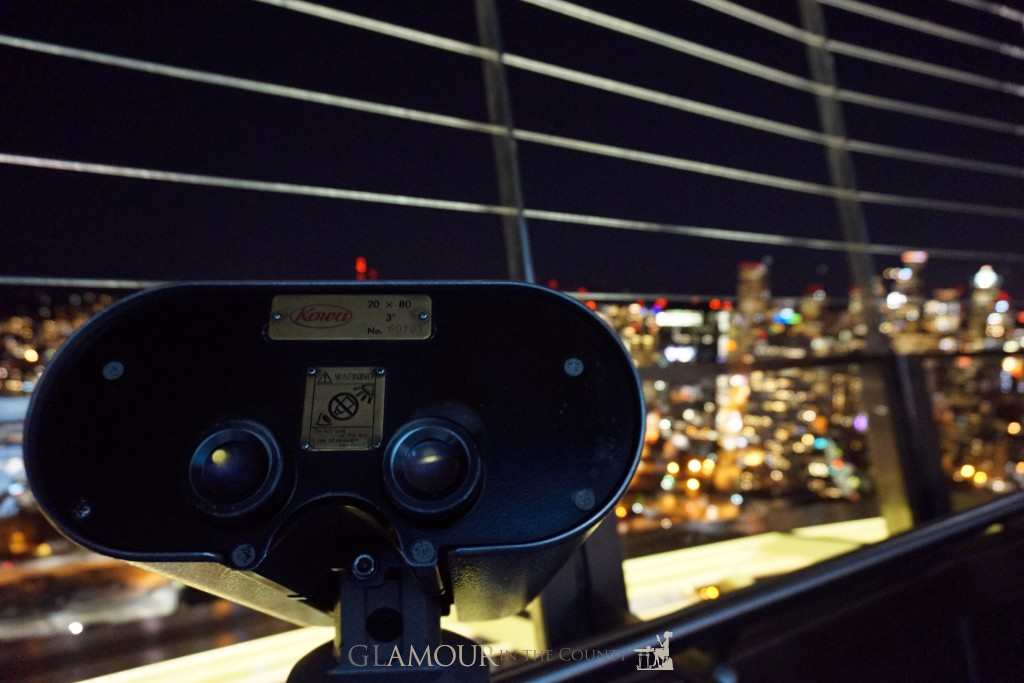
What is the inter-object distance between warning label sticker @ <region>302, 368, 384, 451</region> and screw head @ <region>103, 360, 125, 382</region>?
13 centimetres

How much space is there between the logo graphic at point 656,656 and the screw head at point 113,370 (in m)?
0.55

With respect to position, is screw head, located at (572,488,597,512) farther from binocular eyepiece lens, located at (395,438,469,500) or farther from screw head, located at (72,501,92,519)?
screw head, located at (72,501,92,519)

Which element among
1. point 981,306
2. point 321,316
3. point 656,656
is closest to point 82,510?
point 321,316

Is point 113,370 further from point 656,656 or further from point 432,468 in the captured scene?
point 656,656

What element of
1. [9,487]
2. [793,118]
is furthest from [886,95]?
[9,487]

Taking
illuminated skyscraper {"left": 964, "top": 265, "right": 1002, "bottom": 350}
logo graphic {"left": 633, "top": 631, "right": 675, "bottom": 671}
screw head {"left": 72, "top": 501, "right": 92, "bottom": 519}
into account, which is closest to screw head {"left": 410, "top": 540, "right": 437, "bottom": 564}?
screw head {"left": 72, "top": 501, "right": 92, "bottom": 519}

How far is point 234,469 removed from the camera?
403mm

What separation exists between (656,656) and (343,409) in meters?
0.47

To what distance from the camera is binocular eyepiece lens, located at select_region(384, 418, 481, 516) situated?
41cm

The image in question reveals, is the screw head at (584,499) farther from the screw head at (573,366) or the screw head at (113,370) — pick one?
the screw head at (113,370)

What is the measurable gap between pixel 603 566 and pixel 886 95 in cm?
179

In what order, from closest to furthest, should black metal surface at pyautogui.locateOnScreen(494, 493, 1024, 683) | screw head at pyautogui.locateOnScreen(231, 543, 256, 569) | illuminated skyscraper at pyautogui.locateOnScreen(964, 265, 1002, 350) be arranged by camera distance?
1. screw head at pyautogui.locateOnScreen(231, 543, 256, 569)
2. black metal surface at pyautogui.locateOnScreen(494, 493, 1024, 683)
3. illuminated skyscraper at pyautogui.locateOnScreen(964, 265, 1002, 350)

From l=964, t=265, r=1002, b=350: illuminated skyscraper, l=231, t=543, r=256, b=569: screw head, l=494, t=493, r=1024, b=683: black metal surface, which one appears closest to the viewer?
l=231, t=543, r=256, b=569: screw head

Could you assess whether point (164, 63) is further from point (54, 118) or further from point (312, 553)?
point (312, 553)
